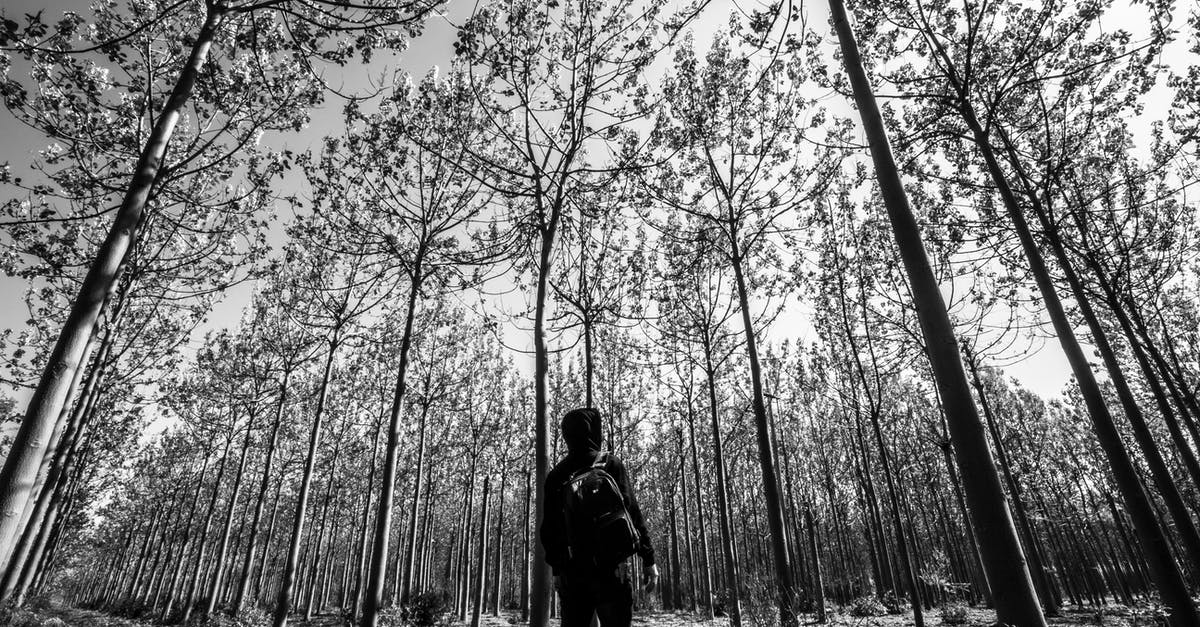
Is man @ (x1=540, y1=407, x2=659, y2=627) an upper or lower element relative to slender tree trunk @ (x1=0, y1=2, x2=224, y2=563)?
lower

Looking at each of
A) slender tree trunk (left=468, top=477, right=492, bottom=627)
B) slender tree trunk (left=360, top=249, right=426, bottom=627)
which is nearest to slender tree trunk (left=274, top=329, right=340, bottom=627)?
slender tree trunk (left=360, top=249, right=426, bottom=627)

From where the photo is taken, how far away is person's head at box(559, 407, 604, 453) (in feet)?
11.0

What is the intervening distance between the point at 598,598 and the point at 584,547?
30 cm

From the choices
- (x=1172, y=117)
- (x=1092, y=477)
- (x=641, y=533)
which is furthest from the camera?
(x=1092, y=477)

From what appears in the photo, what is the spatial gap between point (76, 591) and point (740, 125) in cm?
9391

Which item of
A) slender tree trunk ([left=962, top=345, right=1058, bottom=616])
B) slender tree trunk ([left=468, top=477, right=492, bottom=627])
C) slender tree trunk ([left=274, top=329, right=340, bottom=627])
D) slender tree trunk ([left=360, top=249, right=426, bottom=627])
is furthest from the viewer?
slender tree trunk ([left=468, top=477, right=492, bottom=627])

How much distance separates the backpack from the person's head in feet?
0.59

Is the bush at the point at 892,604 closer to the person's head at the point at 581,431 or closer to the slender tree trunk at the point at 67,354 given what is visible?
the person's head at the point at 581,431

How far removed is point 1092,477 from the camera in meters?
18.7

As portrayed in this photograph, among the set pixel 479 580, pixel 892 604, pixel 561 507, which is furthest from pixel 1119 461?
pixel 479 580

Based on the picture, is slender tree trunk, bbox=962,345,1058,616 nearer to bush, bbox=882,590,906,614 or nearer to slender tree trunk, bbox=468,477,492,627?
bush, bbox=882,590,906,614

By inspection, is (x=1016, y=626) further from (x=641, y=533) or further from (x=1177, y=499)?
(x=1177, y=499)

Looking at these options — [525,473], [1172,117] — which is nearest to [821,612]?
[525,473]

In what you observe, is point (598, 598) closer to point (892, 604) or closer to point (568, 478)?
point (568, 478)
